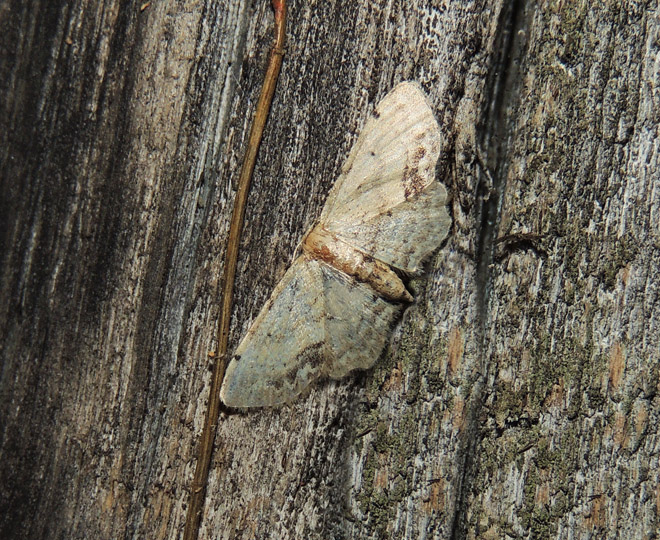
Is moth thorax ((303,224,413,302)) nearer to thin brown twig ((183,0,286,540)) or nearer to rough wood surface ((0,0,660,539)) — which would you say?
rough wood surface ((0,0,660,539))

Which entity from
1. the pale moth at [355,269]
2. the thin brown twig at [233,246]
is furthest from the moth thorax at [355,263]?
the thin brown twig at [233,246]

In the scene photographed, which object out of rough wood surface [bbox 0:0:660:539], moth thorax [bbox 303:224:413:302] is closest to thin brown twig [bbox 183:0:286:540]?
rough wood surface [bbox 0:0:660:539]

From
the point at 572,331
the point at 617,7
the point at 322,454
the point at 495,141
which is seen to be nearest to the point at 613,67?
the point at 617,7

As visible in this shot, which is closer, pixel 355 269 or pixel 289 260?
pixel 289 260

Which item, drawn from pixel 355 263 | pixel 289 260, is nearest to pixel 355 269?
pixel 355 263

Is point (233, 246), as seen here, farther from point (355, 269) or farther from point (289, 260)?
point (355, 269)
